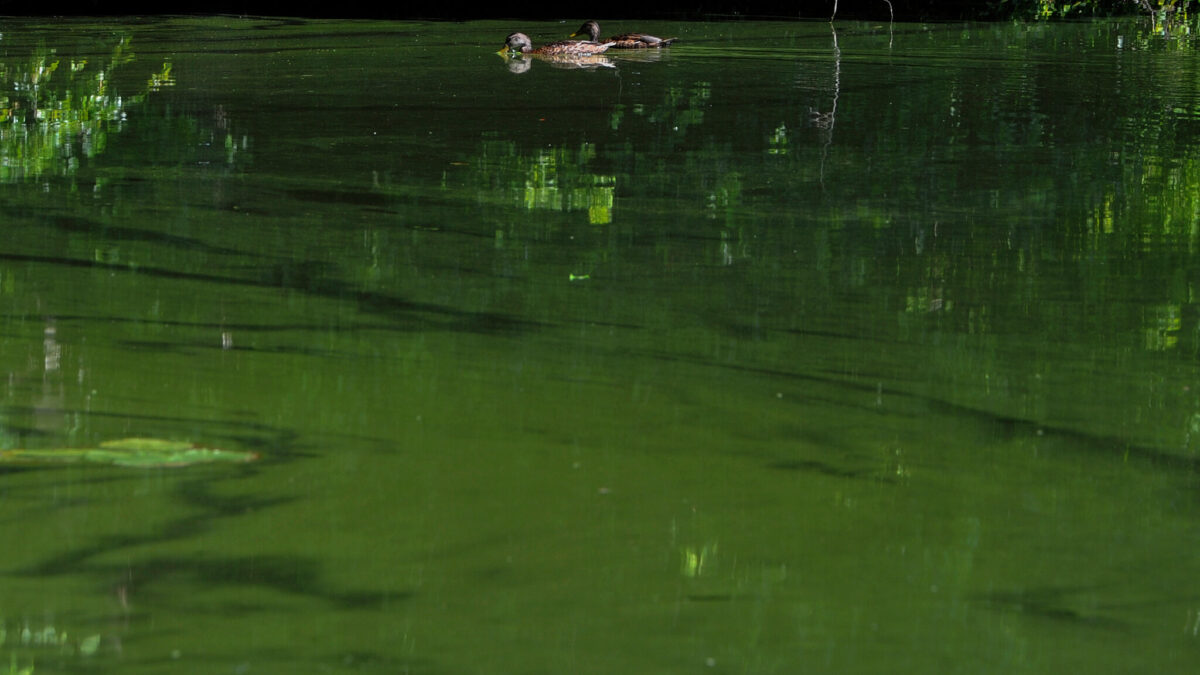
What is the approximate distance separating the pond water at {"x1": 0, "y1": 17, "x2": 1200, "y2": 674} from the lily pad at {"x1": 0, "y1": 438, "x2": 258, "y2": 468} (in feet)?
0.17

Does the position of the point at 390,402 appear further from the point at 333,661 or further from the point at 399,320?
the point at 333,661

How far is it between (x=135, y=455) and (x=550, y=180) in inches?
131

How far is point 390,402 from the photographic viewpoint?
11.1ft

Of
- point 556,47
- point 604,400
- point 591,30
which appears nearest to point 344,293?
point 604,400

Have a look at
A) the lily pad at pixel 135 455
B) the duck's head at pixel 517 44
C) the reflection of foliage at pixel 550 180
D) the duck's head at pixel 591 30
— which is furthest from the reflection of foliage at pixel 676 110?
the lily pad at pixel 135 455

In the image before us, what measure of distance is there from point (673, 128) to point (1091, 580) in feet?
17.8

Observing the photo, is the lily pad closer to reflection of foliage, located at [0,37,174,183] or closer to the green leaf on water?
the green leaf on water

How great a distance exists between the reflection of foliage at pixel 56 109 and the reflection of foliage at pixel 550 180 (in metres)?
1.83

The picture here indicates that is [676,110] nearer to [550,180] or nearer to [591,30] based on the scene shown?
[550,180]

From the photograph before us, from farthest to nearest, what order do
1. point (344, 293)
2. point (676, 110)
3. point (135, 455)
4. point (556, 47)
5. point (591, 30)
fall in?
1. point (591, 30)
2. point (556, 47)
3. point (676, 110)
4. point (344, 293)
5. point (135, 455)

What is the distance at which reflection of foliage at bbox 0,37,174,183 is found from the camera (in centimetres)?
651

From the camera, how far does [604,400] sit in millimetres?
3420

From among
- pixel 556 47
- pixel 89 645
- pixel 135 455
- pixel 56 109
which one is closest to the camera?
pixel 89 645

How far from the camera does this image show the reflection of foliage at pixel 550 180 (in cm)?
563
